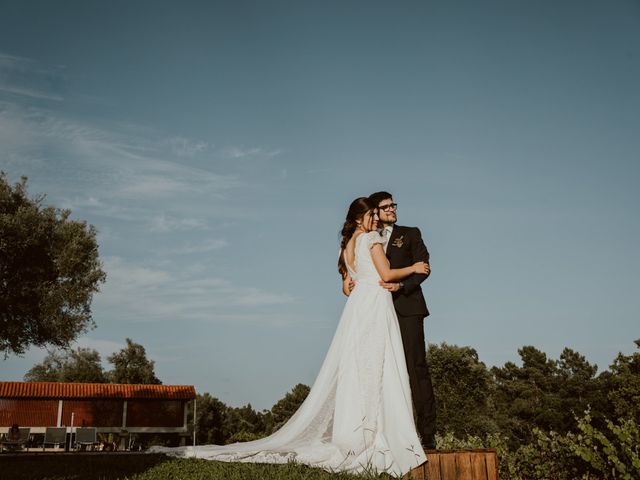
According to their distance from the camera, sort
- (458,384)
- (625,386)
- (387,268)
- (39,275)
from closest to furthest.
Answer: (387,268) < (39,275) < (625,386) < (458,384)

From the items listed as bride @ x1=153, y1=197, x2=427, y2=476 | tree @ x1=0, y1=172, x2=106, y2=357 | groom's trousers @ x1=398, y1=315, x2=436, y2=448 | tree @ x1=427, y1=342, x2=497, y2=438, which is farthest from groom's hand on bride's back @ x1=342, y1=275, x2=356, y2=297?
tree @ x1=427, y1=342, x2=497, y2=438

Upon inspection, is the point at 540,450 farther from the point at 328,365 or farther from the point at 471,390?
the point at 471,390

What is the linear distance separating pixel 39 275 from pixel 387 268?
18.4 metres

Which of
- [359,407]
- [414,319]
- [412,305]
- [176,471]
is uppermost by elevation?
[412,305]

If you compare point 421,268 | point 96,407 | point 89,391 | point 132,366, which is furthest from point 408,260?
point 132,366

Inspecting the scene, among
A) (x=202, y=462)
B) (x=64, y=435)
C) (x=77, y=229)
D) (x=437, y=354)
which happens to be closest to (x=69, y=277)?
(x=77, y=229)

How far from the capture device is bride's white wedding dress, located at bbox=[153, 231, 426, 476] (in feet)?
17.5

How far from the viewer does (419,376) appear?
618cm

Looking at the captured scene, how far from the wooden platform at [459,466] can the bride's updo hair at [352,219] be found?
2.74 m

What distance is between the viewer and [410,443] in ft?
17.2

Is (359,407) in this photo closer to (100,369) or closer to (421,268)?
(421,268)

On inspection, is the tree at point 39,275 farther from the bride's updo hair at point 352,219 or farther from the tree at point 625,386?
the tree at point 625,386

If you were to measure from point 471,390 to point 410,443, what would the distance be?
51461mm

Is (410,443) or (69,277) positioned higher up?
(69,277)
